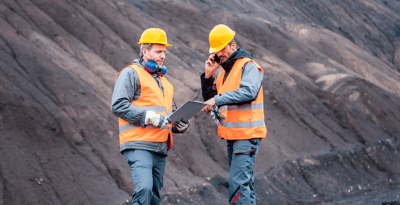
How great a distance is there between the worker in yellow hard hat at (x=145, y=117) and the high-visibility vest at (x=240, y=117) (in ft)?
1.57

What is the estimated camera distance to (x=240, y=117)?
399 centimetres

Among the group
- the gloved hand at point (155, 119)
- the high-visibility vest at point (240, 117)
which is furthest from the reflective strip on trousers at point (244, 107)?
the gloved hand at point (155, 119)

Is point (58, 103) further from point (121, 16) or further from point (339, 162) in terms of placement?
point (339, 162)

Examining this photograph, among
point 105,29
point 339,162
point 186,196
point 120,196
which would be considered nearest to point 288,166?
point 339,162

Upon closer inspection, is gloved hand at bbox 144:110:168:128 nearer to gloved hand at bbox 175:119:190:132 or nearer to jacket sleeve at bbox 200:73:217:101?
gloved hand at bbox 175:119:190:132

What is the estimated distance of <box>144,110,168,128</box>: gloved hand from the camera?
3.60 meters

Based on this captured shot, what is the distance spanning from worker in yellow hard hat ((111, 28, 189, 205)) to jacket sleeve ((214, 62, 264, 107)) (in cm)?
49

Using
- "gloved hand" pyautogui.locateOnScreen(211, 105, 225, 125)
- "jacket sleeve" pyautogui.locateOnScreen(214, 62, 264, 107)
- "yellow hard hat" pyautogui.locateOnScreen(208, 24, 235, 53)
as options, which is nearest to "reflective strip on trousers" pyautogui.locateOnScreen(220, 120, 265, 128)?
"gloved hand" pyautogui.locateOnScreen(211, 105, 225, 125)

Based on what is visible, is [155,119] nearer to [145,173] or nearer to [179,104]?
[145,173]

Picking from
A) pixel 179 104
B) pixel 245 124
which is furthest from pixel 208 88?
pixel 179 104

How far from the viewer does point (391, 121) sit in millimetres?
13656

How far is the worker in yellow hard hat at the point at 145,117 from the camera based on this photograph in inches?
140

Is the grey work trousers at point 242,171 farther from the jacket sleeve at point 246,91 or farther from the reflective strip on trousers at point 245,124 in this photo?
the jacket sleeve at point 246,91

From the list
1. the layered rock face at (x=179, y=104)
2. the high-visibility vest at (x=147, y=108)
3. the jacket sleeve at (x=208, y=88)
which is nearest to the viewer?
the high-visibility vest at (x=147, y=108)
